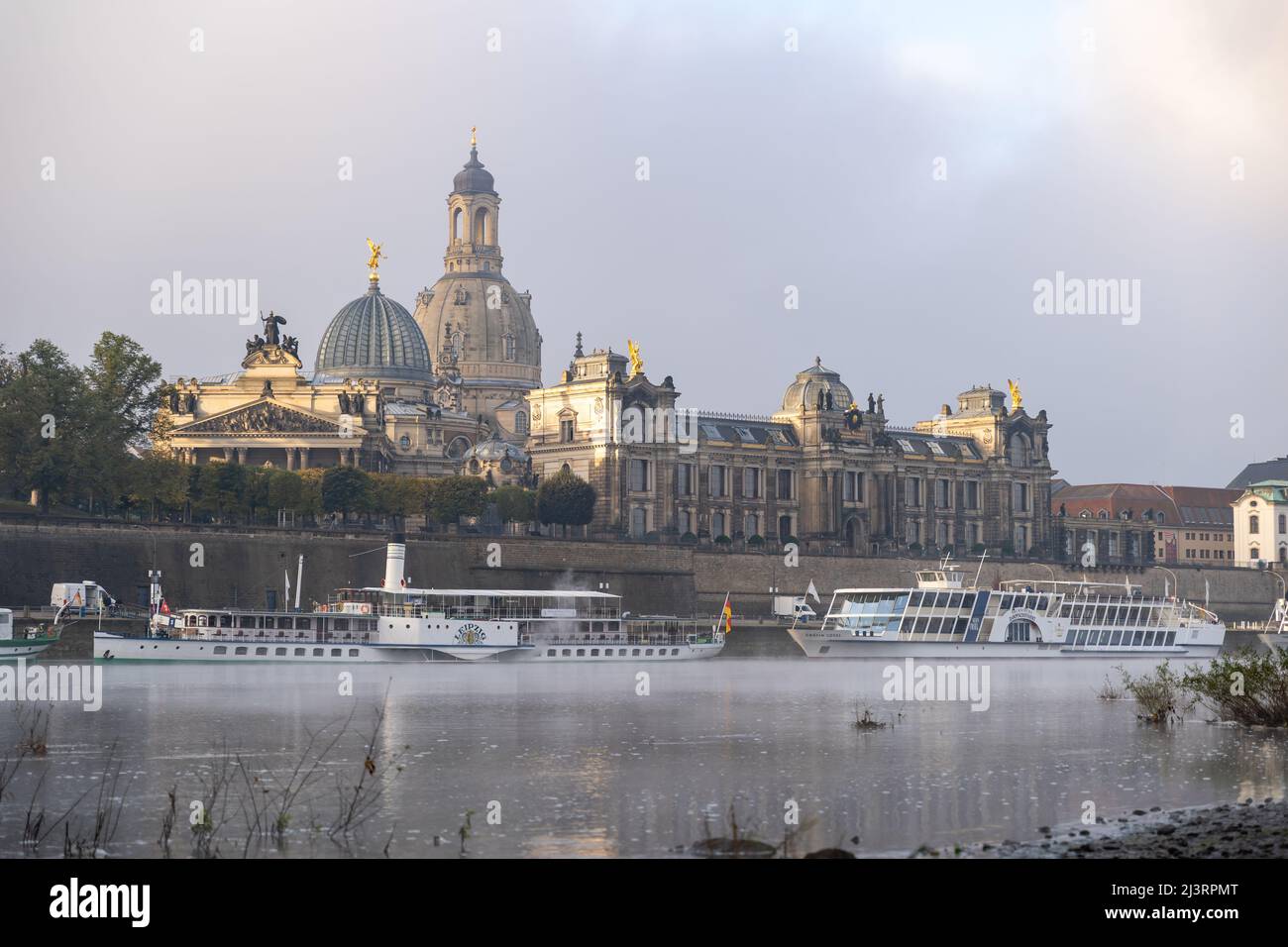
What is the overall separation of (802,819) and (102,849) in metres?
11.7

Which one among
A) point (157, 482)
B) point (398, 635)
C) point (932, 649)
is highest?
point (157, 482)

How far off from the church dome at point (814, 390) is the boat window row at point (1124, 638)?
5430 cm

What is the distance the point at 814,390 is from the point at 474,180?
54.5 meters

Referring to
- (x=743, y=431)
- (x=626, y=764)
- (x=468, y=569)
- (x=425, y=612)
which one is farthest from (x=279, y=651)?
(x=743, y=431)

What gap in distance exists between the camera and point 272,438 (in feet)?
448

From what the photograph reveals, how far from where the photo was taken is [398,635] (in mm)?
83062

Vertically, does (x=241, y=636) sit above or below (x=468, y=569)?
below

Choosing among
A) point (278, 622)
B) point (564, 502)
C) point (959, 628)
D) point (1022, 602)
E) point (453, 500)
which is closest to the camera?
point (278, 622)

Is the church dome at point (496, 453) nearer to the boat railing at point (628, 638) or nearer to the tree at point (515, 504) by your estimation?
the tree at point (515, 504)

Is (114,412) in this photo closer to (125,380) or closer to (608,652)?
(125,380)

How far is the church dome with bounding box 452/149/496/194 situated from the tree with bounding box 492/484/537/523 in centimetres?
6972

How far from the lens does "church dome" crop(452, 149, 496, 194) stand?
193000 mm

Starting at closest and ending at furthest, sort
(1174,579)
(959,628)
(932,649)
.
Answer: (932,649), (959,628), (1174,579)

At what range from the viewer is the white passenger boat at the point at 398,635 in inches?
3088
